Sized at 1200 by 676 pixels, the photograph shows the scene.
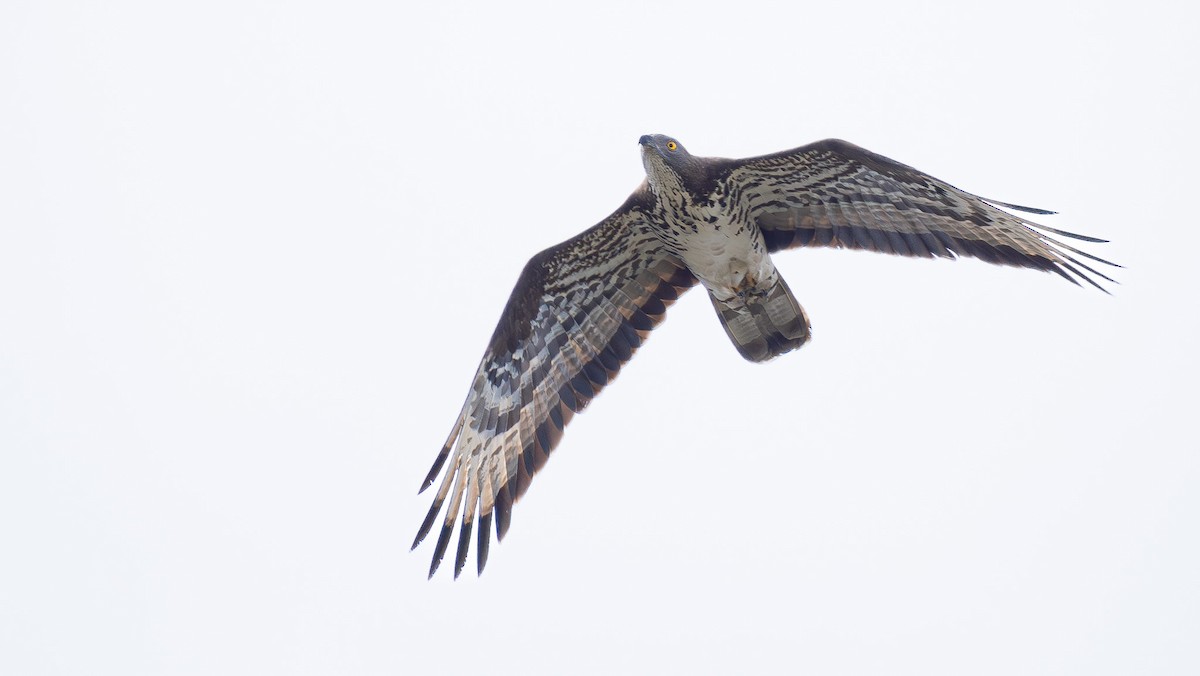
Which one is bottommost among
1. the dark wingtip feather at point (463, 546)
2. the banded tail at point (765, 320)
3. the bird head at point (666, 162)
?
the dark wingtip feather at point (463, 546)

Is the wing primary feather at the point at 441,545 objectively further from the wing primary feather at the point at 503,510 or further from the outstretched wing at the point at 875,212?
the outstretched wing at the point at 875,212

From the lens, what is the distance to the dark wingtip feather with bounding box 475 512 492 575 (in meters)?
9.61

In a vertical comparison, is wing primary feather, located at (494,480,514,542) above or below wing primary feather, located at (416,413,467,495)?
below

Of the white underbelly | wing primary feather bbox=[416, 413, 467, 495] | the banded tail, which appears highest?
the white underbelly

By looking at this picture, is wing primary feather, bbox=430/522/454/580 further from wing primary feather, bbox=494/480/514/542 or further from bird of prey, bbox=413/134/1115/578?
wing primary feather, bbox=494/480/514/542

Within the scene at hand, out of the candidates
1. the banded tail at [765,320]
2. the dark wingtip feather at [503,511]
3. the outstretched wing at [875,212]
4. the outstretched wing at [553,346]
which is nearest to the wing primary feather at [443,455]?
the outstretched wing at [553,346]

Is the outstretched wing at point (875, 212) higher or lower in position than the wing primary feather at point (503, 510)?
higher

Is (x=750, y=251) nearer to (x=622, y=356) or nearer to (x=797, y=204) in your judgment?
(x=797, y=204)

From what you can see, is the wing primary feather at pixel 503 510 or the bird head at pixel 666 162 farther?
the wing primary feather at pixel 503 510

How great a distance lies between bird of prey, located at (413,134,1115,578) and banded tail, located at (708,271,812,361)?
1cm

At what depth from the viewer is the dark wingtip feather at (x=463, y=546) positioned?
9625mm

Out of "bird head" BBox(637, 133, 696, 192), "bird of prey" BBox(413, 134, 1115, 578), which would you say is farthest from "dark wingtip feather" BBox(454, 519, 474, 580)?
"bird head" BBox(637, 133, 696, 192)

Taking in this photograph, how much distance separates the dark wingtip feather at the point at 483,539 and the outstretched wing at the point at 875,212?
298 cm

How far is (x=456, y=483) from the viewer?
10031mm
